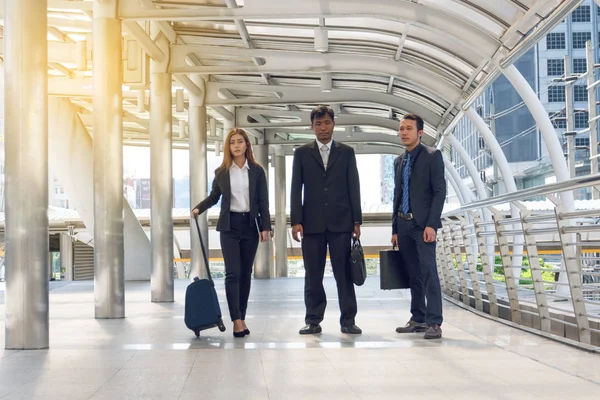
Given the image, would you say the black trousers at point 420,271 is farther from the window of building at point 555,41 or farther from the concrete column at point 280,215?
the window of building at point 555,41

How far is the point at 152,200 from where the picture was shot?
12.3 m

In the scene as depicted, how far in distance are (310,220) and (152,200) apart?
5801 mm

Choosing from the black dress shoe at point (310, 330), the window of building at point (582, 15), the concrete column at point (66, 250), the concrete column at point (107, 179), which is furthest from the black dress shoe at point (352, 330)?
the concrete column at point (66, 250)

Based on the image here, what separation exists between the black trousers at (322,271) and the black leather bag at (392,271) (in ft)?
0.86

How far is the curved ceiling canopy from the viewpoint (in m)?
10.6

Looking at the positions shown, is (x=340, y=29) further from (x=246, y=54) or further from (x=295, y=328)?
(x=295, y=328)

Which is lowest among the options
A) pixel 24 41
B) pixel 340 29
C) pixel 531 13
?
pixel 24 41

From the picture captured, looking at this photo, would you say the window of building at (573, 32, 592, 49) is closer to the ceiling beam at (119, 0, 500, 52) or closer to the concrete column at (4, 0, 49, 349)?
the ceiling beam at (119, 0, 500, 52)

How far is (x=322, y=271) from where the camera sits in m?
6.88

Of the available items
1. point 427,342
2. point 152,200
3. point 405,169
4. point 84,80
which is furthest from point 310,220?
point 84,80

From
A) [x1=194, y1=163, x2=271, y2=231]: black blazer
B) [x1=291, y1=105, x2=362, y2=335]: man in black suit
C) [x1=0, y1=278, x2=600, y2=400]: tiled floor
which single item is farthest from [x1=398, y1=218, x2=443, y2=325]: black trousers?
[x1=194, y1=163, x2=271, y2=231]: black blazer

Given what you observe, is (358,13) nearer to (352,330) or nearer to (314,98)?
(352,330)

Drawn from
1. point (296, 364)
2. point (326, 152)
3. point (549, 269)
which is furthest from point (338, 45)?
point (296, 364)

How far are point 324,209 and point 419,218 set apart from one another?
28.7 inches
